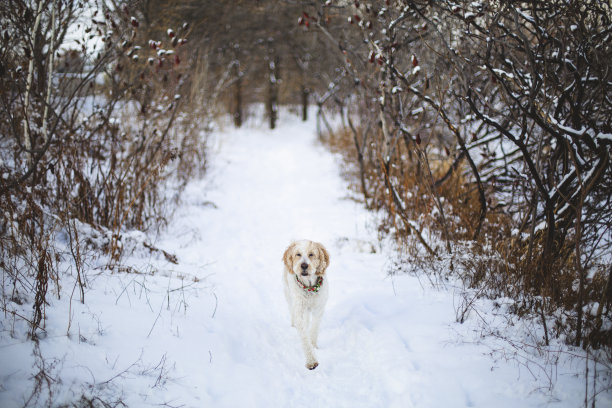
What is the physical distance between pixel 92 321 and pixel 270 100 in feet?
56.3

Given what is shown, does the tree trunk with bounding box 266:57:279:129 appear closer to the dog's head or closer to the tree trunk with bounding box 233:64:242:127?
the tree trunk with bounding box 233:64:242:127

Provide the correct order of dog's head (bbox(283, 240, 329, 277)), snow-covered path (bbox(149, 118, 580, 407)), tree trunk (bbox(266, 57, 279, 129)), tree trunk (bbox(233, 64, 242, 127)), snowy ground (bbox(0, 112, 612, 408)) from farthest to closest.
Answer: tree trunk (bbox(266, 57, 279, 129))
tree trunk (bbox(233, 64, 242, 127))
dog's head (bbox(283, 240, 329, 277))
snow-covered path (bbox(149, 118, 580, 407))
snowy ground (bbox(0, 112, 612, 408))

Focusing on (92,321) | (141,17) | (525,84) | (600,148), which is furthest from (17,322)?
(141,17)

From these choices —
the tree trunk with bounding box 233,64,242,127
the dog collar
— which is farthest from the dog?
the tree trunk with bounding box 233,64,242,127

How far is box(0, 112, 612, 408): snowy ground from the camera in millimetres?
2029

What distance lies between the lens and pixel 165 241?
4.68 meters

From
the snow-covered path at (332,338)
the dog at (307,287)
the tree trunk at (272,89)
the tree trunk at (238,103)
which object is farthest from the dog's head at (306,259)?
the tree trunk at (272,89)

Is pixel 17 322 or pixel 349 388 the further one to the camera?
pixel 349 388

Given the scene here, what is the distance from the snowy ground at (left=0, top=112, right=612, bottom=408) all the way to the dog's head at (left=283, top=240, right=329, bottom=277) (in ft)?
2.22

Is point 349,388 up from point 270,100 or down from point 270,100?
down

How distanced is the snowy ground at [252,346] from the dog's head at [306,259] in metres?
0.68

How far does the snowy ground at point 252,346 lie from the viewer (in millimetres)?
2029

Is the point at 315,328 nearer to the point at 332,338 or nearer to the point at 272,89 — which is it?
the point at 332,338

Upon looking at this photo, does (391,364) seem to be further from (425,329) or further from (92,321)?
(92,321)
